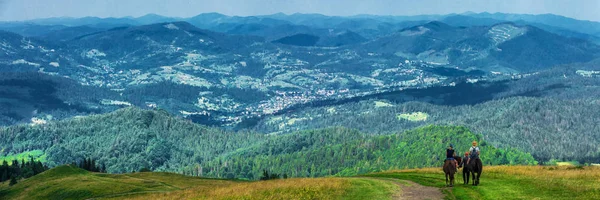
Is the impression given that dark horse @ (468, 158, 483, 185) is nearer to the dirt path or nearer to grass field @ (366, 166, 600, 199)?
grass field @ (366, 166, 600, 199)

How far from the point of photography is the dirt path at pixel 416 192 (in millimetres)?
65125

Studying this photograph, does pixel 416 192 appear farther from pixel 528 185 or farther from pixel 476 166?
pixel 528 185

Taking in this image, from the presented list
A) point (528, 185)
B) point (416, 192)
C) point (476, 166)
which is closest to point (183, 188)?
point (416, 192)

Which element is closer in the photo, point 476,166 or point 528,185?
point 528,185

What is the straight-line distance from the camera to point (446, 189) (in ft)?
232

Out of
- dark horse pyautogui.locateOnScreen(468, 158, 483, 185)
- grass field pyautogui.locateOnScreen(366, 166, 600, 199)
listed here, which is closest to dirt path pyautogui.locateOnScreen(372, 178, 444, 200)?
grass field pyautogui.locateOnScreen(366, 166, 600, 199)

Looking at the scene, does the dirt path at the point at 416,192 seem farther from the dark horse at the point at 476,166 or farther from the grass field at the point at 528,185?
the dark horse at the point at 476,166

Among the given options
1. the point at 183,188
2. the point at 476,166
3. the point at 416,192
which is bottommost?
the point at 183,188

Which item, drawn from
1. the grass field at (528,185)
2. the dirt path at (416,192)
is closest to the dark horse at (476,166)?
the grass field at (528,185)

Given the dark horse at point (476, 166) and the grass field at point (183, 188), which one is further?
the dark horse at point (476, 166)

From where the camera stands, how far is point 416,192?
69.7 metres

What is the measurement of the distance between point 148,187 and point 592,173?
284 ft

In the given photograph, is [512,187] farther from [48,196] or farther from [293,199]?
[48,196]

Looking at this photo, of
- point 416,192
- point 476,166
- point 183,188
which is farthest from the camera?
point 183,188
